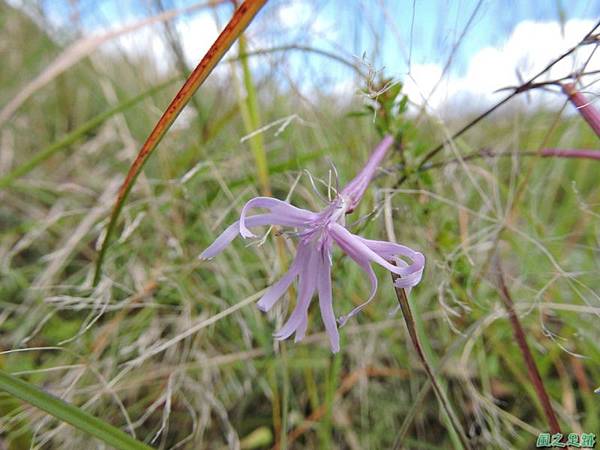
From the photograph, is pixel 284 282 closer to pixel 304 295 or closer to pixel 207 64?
pixel 304 295

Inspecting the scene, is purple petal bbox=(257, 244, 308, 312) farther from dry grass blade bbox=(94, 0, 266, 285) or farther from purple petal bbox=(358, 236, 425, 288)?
dry grass blade bbox=(94, 0, 266, 285)

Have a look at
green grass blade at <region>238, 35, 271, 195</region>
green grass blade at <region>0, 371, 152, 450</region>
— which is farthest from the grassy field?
green grass blade at <region>0, 371, 152, 450</region>

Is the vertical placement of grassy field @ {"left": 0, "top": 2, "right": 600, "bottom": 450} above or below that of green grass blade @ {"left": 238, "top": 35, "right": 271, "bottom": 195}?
below

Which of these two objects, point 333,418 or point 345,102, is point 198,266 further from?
point 345,102

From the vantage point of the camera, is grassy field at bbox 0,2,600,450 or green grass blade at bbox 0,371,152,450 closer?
green grass blade at bbox 0,371,152,450

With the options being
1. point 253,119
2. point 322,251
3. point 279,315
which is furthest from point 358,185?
point 253,119

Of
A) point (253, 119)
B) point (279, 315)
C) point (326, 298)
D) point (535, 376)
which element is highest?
point (253, 119)

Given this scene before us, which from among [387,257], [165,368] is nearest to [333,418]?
[165,368]
